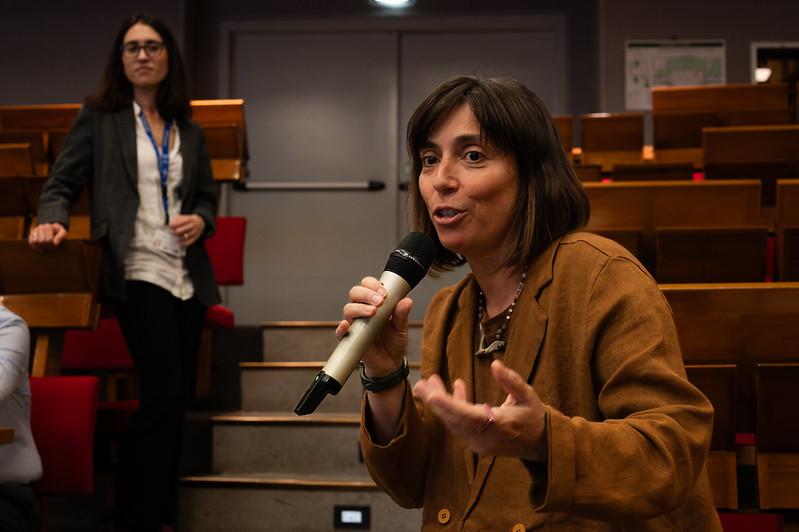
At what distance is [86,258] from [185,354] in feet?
0.71

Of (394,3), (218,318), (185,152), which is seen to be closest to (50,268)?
(185,152)

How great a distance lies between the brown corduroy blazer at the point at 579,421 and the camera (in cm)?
54

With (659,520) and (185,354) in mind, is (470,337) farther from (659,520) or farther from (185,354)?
(185,354)

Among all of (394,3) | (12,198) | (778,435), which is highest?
(394,3)

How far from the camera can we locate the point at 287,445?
5.67 ft

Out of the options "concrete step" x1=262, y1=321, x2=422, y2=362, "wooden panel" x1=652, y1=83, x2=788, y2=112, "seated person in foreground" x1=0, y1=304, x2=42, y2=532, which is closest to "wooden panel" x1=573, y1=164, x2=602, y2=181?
"concrete step" x1=262, y1=321, x2=422, y2=362

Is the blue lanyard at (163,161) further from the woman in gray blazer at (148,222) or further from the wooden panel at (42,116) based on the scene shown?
the wooden panel at (42,116)

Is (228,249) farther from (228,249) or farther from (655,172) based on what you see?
→ (655,172)

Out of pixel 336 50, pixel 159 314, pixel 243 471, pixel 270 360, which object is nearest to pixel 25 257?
pixel 159 314

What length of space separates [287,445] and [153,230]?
1.62 ft

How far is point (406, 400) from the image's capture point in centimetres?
71

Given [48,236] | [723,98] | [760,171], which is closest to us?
[48,236]

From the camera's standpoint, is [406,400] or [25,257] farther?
[25,257]

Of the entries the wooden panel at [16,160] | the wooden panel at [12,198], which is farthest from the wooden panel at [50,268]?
the wooden panel at [16,160]
